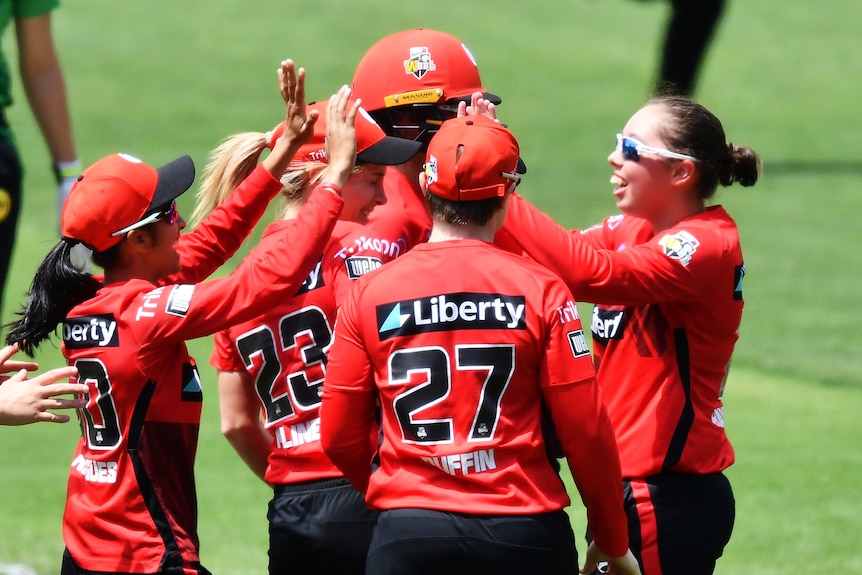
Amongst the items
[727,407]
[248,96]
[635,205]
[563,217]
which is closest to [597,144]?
[563,217]

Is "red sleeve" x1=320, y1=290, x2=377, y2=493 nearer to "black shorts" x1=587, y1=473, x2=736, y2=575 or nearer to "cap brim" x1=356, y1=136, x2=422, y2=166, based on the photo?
"cap brim" x1=356, y1=136, x2=422, y2=166

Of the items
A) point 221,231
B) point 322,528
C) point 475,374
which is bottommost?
point 322,528

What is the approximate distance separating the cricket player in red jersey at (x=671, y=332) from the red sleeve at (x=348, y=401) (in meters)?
0.59

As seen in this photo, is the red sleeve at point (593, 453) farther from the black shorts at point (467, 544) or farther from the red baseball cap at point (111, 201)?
the red baseball cap at point (111, 201)

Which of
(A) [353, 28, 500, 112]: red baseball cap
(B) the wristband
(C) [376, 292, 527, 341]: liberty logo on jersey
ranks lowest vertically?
(B) the wristband

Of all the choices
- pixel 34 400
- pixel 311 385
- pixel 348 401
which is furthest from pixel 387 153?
pixel 34 400

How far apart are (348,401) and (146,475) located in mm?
670

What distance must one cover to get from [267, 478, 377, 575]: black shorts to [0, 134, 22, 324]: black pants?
6.25 feet

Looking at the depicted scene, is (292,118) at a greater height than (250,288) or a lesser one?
greater

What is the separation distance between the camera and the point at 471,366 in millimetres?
3109

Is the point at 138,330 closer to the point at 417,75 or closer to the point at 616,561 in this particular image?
the point at 417,75

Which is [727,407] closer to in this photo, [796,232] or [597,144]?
[796,232]

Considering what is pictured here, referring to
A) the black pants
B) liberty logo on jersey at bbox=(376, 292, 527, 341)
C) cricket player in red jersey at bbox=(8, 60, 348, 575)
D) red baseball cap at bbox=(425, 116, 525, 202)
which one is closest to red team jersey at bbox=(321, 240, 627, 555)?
liberty logo on jersey at bbox=(376, 292, 527, 341)

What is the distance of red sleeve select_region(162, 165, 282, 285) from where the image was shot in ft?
13.0
